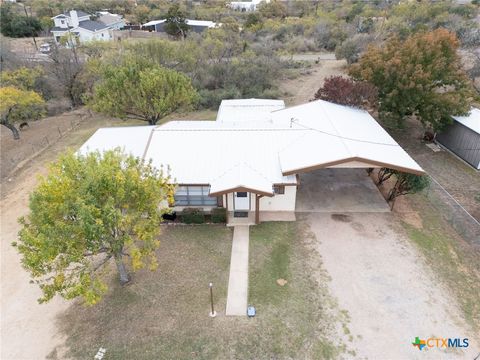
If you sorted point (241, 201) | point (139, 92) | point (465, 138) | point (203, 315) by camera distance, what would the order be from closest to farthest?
point (203, 315)
point (241, 201)
point (465, 138)
point (139, 92)

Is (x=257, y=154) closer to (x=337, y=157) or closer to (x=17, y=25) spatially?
(x=337, y=157)

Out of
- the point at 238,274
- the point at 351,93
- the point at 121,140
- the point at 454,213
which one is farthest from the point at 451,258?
the point at 121,140

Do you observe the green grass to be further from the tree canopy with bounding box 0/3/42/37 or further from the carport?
the tree canopy with bounding box 0/3/42/37

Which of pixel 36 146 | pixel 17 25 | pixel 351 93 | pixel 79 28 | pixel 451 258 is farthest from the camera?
pixel 17 25

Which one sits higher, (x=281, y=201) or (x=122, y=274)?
(x=281, y=201)

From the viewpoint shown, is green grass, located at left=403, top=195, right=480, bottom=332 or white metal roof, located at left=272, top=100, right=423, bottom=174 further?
white metal roof, located at left=272, top=100, right=423, bottom=174

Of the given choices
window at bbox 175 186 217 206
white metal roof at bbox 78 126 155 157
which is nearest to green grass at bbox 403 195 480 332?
window at bbox 175 186 217 206

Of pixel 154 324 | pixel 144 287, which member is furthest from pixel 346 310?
pixel 144 287
